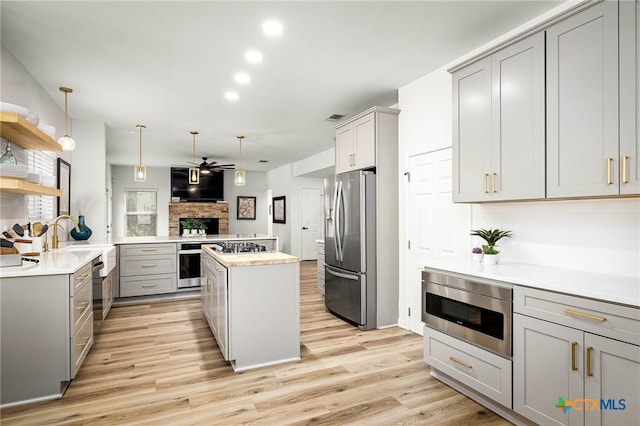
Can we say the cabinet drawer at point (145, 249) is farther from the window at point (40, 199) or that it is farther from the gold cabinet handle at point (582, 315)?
the gold cabinet handle at point (582, 315)

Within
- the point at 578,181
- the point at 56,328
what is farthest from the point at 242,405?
the point at 578,181

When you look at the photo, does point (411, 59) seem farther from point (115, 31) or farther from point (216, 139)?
point (216, 139)

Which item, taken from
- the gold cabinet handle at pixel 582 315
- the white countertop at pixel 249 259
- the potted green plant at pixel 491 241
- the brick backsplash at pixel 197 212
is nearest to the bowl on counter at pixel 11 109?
the white countertop at pixel 249 259

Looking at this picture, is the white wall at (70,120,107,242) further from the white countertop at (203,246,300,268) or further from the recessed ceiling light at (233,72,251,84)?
the recessed ceiling light at (233,72,251,84)

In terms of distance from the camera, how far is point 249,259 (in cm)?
299

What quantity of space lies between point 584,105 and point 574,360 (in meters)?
1.40

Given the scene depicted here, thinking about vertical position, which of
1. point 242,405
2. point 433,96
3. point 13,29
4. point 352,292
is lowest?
point 242,405

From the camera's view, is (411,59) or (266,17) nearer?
(266,17)

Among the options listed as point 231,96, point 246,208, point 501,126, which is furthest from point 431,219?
point 246,208

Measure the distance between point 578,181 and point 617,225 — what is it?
1.28 ft

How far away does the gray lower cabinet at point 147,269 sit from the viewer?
503 cm

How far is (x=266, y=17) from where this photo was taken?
2490 millimetres

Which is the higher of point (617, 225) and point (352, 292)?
point (617, 225)

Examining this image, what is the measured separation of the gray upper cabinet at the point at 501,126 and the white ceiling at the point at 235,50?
0.37 m
